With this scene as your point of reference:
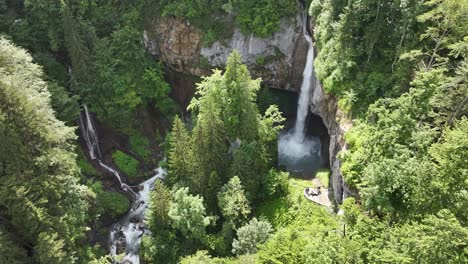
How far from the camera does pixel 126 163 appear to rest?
37.9 m

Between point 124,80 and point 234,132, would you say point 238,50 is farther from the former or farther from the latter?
point 234,132

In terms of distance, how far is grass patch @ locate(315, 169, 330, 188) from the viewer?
109ft

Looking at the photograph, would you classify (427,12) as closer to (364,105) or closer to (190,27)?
(364,105)

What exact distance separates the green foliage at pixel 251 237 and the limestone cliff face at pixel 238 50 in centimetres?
1963

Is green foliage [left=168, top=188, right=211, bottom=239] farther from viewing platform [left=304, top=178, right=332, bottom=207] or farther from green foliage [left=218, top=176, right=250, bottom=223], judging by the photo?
viewing platform [left=304, top=178, right=332, bottom=207]

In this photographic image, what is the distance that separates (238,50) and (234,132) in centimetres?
1344

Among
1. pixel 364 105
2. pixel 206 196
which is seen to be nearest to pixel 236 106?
pixel 206 196

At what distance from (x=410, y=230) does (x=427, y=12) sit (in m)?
15.2

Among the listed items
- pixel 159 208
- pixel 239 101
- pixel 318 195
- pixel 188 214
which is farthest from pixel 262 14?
pixel 159 208

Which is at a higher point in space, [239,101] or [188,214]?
[239,101]

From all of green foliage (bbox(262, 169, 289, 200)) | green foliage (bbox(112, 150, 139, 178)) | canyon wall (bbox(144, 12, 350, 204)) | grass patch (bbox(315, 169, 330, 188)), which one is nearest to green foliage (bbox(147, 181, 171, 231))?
green foliage (bbox(262, 169, 289, 200))

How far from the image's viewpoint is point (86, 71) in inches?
1464

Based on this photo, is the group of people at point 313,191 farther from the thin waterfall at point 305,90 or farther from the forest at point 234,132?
the thin waterfall at point 305,90

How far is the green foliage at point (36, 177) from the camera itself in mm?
23031
